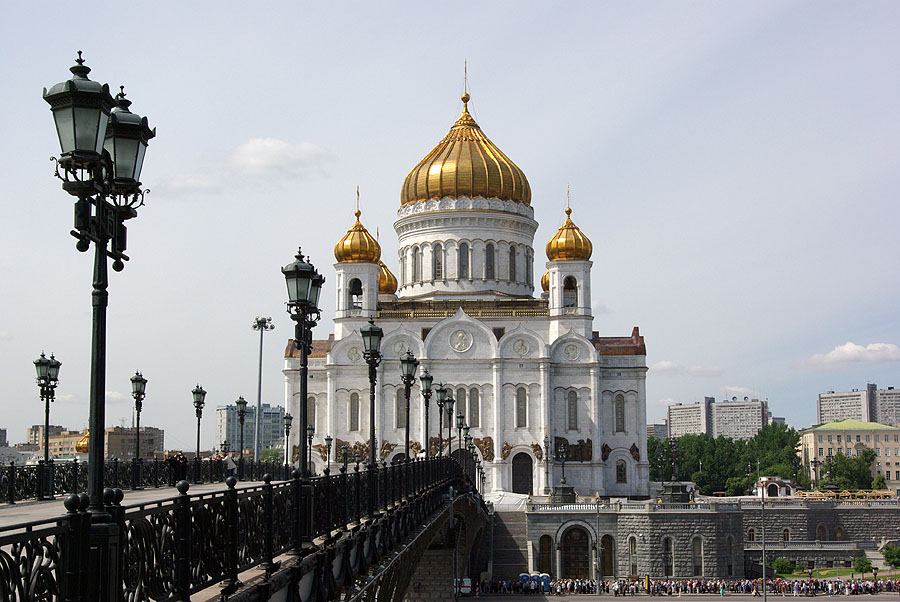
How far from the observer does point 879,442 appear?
130250mm

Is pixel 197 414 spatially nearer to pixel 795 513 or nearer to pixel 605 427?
pixel 605 427

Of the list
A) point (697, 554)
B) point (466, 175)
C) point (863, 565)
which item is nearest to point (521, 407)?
A: point (697, 554)

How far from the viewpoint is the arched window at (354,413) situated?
6147cm

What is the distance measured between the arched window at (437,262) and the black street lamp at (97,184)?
5691 centimetres

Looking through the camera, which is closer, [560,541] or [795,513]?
[560,541]

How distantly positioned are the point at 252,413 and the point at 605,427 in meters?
134

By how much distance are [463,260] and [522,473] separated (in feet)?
43.6

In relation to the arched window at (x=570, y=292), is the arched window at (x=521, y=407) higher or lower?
lower

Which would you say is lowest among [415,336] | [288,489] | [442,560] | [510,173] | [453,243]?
[442,560]

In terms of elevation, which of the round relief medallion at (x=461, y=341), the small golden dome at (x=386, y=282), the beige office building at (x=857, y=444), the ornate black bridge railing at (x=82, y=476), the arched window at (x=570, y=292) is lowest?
the beige office building at (x=857, y=444)

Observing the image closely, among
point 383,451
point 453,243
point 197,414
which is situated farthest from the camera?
point 453,243

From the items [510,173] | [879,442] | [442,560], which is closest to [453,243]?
[510,173]

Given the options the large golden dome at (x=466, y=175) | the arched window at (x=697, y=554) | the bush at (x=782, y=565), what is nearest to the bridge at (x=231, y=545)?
the arched window at (x=697, y=554)

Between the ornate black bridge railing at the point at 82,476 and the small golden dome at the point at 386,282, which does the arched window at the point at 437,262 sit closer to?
the small golden dome at the point at 386,282
